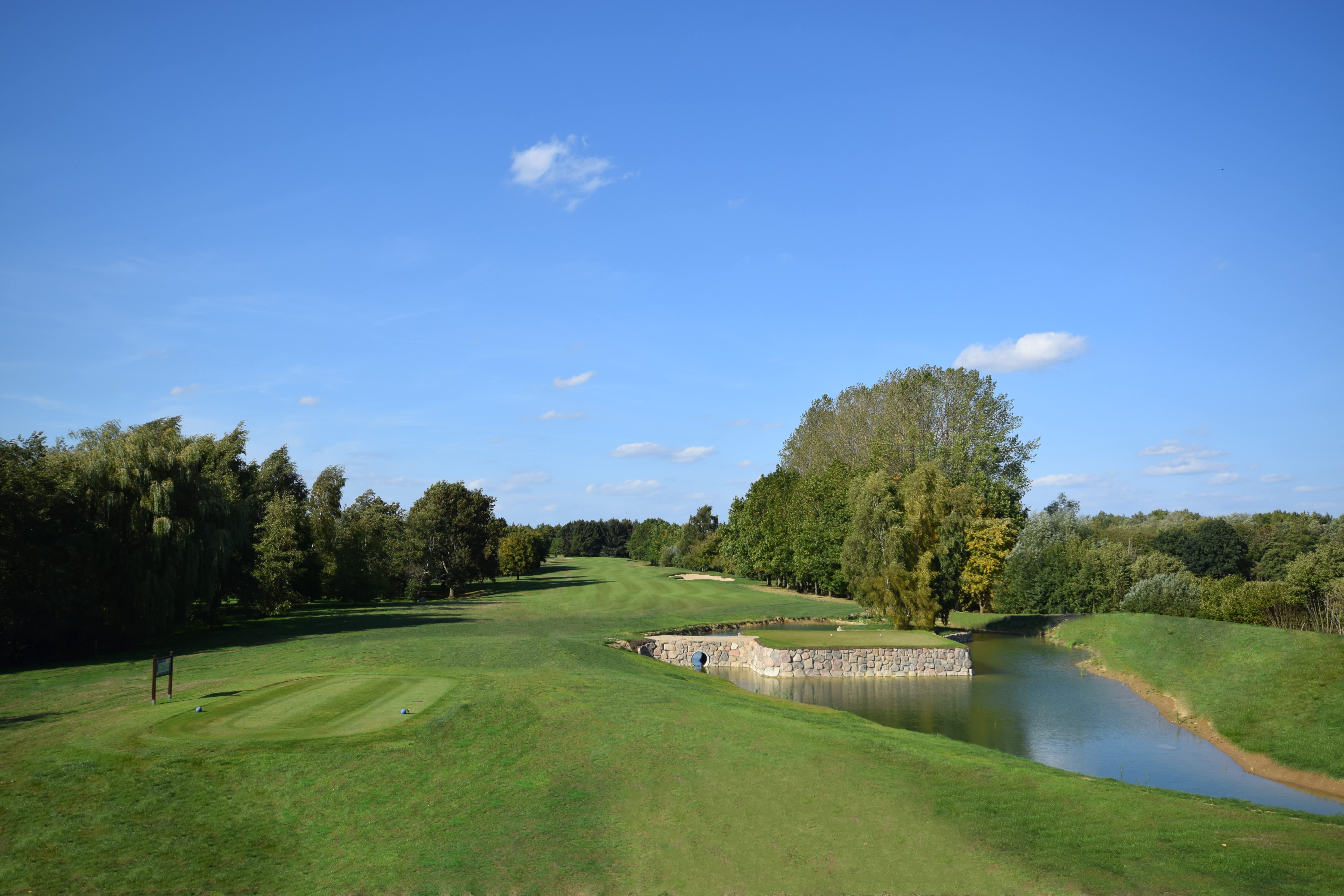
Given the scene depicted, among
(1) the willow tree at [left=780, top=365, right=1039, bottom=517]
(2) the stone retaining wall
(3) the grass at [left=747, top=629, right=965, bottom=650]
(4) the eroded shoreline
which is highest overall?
(1) the willow tree at [left=780, top=365, right=1039, bottom=517]

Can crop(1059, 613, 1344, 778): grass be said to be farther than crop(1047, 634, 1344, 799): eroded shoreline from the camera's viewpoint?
Yes

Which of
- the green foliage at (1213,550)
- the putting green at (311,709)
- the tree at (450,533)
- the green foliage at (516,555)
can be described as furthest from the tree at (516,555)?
the putting green at (311,709)

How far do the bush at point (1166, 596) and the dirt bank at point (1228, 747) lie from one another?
14546 mm

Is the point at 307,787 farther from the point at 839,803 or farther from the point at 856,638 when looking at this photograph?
the point at 856,638

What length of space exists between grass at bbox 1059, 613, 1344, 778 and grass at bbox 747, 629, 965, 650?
8.48m

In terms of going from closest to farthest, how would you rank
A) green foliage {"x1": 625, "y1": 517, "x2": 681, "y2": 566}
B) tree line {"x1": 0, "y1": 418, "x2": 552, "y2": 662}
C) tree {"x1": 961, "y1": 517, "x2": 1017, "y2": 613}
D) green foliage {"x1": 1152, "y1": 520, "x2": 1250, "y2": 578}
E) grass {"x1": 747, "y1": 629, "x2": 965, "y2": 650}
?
tree line {"x1": 0, "y1": 418, "x2": 552, "y2": 662}, grass {"x1": 747, "y1": 629, "x2": 965, "y2": 650}, tree {"x1": 961, "y1": 517, "x2": 1017, "y2": 613}, green foliage {"x1": 1152, "y1": 520, "x2": 1250, "y2": 578}, green foliage {"x1": 625, "y1": 517, "x2": 681, "y2": 566}

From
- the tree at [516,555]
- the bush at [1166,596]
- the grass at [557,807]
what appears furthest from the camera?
the tree at [516,555]

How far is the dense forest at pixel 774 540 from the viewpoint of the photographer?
31422 millimetres

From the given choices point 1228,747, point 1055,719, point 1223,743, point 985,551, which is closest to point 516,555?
point 985,551

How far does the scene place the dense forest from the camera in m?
31.4

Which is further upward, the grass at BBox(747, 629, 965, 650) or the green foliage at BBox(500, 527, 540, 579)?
the green foliage at BBox(500, 527, 540, 579)

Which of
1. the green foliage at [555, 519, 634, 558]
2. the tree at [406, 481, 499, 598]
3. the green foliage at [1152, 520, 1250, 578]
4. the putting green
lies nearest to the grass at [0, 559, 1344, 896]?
the putting green

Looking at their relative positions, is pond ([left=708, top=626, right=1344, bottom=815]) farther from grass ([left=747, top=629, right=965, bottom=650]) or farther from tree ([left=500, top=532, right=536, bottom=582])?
tree ([left=500, top=532, right=536, bottom=582])

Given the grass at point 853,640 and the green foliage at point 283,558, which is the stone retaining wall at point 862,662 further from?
the green foliage at point 283,558
